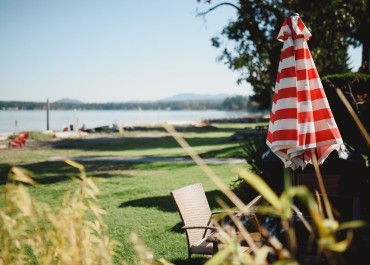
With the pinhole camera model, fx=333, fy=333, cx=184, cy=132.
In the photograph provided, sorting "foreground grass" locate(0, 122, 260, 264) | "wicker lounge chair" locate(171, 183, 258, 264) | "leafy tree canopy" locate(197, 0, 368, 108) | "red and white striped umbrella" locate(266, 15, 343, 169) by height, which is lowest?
"foreground grass" locate(0, 122, 260, 264)

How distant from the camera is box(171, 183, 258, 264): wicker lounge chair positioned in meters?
3.96

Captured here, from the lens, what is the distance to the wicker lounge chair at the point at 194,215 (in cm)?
396

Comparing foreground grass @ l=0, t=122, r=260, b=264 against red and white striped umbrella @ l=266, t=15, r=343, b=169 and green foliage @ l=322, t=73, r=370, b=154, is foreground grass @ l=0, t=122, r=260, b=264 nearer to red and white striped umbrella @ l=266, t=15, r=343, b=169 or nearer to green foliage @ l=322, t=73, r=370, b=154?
red and white striped umbrella @ l=266, t=15, r=343, b=169

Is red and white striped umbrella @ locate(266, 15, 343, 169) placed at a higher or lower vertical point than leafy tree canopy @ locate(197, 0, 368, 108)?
lower

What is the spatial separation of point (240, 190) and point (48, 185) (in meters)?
6.13

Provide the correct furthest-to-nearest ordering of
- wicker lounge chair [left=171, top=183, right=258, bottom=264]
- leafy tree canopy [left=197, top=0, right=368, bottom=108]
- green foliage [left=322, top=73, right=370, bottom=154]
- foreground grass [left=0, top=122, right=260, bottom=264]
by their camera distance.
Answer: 1. leafy tree canopy [left=197, top=0, right=368, bottom=108]
2. green foliage [left=322, top=73, right=370, bottom=154]
3. foreground grass [left=0, top=122, right=260, bottom=264]
4. wicker lounge chair [left=171, top=183, right=258, bottom=264]

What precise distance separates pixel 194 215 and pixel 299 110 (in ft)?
6.34

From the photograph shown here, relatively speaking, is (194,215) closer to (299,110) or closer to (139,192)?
(299,110)

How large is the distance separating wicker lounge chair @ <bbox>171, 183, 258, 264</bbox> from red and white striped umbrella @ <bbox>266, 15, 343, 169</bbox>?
0.90m

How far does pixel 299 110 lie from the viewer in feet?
13.3

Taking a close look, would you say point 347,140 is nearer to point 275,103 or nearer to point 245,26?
point 275,103

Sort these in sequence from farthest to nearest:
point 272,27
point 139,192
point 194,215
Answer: point 272,27
point 139,192
point 194,215

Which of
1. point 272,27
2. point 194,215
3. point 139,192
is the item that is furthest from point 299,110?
point 272,27

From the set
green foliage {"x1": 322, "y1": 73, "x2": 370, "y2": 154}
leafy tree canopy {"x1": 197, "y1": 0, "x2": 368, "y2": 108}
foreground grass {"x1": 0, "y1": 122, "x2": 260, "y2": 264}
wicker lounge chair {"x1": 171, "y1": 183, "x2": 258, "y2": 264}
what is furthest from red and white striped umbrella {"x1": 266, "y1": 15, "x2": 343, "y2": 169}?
leafy tree canopy {"x1": 197, "y1": 0, "x2": 368, "y2": 108}
